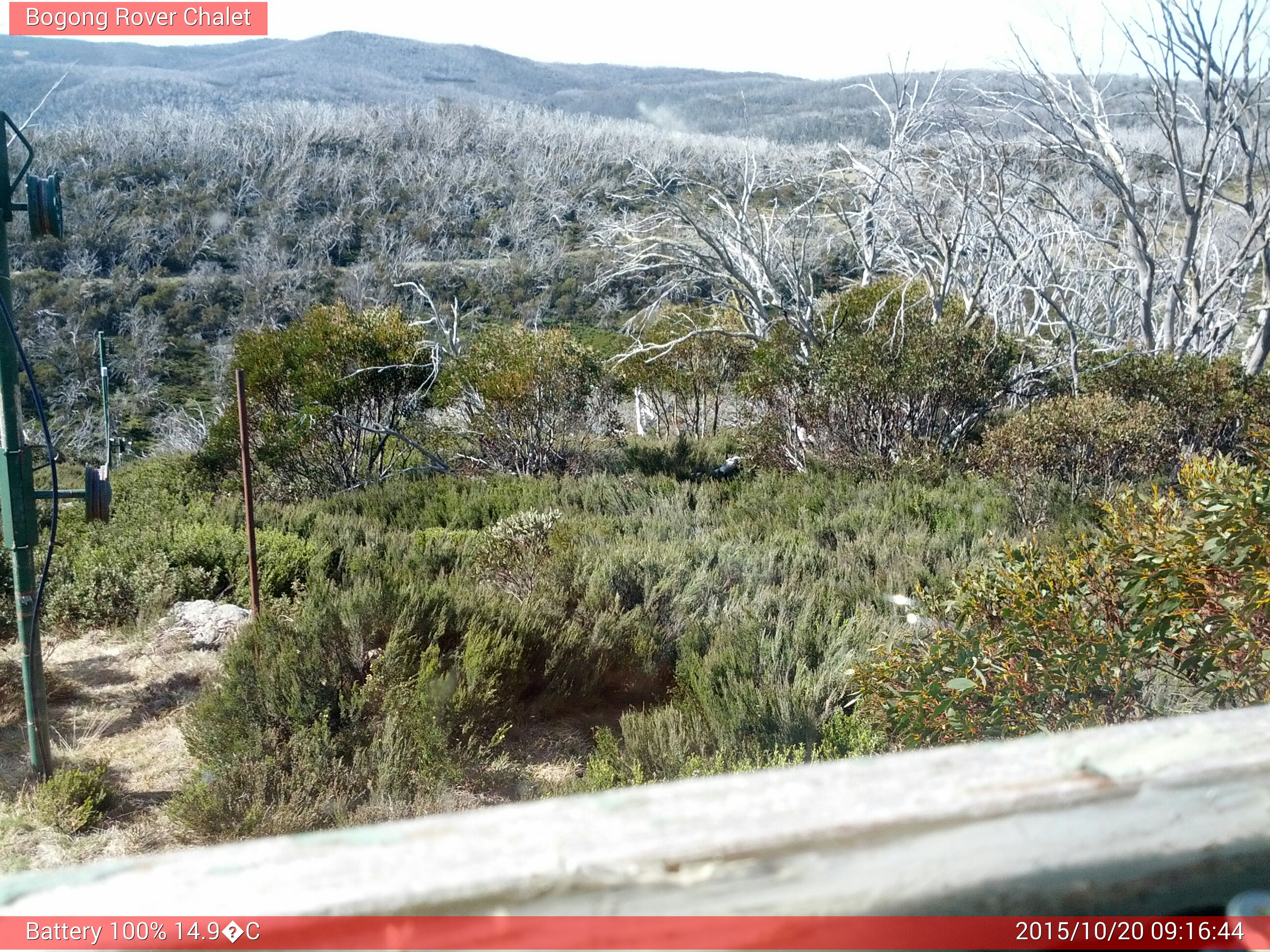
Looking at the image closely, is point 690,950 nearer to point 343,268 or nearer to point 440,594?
point 440,594

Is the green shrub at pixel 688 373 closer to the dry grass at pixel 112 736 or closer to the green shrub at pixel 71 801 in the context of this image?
the dry grass at pixel 112 736

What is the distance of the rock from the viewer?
5.31 metres

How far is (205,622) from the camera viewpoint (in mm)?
5516

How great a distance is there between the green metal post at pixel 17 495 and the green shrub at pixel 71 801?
10.4 inches

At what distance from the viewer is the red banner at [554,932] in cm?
59

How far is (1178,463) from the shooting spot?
26.5 ft

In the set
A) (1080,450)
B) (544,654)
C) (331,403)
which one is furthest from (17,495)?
(331,403)

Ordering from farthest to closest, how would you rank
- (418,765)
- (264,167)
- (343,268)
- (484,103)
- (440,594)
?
(484,103) → (264,167) → (343,268) → (440,594) → (418,765)

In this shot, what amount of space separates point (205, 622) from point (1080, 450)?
6.63 m

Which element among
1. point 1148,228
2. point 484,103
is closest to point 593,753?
point 1148,228

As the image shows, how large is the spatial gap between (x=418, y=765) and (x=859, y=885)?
3.16 m

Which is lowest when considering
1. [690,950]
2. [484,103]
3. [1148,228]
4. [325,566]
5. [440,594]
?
[325,566]

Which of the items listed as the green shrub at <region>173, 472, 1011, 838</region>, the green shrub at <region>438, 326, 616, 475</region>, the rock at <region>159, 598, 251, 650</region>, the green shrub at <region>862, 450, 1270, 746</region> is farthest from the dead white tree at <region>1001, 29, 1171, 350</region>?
the rock at <region>159, 598, 251, 650</region>

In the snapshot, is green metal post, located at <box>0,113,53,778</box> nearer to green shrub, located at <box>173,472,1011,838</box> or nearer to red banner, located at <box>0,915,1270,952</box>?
green shrub, located at <box>173,472,1011,838</box>
